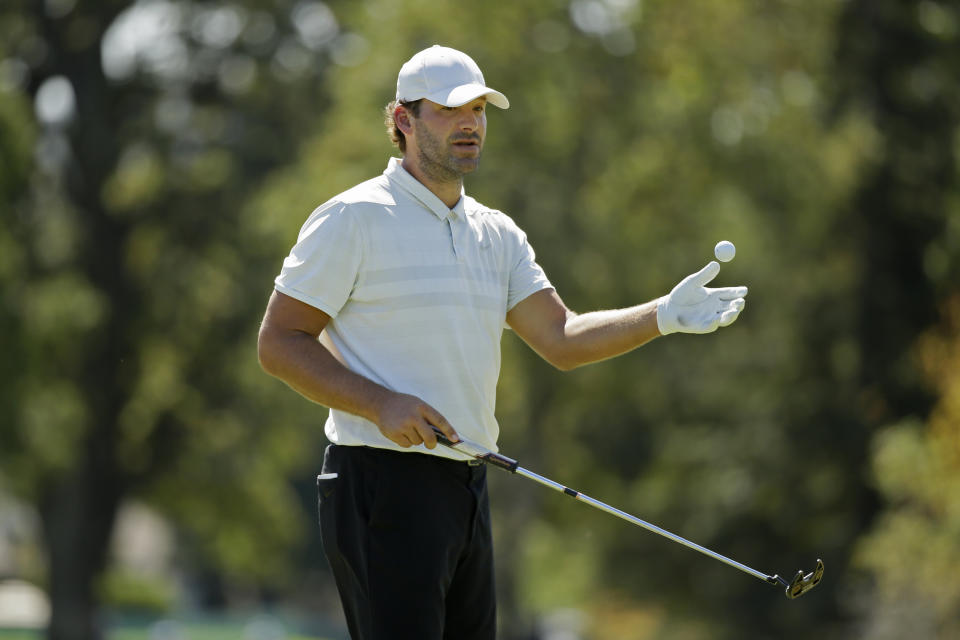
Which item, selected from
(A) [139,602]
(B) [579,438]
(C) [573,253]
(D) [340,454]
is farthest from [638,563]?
(D) [340,454]

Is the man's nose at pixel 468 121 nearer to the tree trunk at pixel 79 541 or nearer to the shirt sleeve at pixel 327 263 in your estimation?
the shirt sleeve at pixel 327 263

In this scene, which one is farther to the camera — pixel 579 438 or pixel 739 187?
pixel 579 438

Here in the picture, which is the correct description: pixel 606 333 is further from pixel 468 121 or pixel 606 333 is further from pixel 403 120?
pixel 403 120

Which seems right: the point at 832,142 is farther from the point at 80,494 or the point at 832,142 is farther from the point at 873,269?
the point at 80,494

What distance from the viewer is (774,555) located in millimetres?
25328

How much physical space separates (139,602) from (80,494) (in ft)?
48.9

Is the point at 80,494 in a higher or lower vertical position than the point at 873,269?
lower

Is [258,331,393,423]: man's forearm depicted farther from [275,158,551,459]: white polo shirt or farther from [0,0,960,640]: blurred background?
[0,0,960,640]: blurred background

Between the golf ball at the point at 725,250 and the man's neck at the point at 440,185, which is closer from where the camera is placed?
the golf ball at the point at 725,250

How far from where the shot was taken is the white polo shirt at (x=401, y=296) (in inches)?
177

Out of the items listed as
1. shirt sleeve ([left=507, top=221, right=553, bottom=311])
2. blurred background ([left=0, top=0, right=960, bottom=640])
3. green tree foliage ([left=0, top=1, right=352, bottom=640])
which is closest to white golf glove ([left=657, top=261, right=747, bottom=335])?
shirt sleeve ([left=507, top=221, right=553, bottom=311])

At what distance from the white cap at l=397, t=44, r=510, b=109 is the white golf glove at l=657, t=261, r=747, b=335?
2.32ft

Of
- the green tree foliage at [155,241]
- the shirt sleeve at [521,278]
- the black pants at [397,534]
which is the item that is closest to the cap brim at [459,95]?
the shirt sleeve at [521,278]

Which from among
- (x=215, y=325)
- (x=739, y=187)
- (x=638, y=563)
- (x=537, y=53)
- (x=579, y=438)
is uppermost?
(x=537, y=53)
